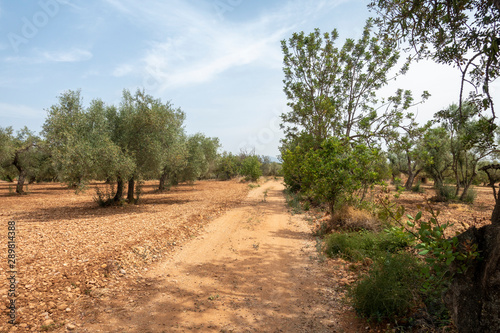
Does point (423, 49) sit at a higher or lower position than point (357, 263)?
higher

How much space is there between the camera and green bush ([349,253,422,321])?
4.00m

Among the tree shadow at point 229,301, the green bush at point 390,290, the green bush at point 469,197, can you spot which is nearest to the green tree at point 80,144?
the tree shadow at point 229,301

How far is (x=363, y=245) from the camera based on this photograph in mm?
6906

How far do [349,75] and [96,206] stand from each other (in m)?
19.6

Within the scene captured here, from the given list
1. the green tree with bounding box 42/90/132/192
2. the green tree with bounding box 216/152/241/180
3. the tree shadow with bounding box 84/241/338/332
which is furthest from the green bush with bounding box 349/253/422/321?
the green tree with bounding box 216/152/241/180

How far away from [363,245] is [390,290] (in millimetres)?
2960

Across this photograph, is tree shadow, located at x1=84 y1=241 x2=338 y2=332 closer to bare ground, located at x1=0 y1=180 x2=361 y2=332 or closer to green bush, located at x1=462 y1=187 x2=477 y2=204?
bare ground, located at x1=0 y1=180 x2=361 y2=332

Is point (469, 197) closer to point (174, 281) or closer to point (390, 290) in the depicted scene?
point (390, 290)

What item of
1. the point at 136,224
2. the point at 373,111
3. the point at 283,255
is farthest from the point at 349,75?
the point at 136,224

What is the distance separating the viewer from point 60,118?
13906mm

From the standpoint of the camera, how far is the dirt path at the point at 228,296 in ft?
13.7

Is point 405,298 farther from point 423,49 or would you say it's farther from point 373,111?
point 373,111

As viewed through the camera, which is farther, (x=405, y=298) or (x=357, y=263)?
(x=357, y=263)

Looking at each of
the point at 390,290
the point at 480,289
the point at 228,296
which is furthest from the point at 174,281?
the point at 480,289
